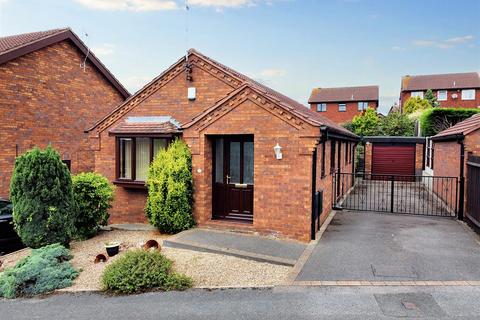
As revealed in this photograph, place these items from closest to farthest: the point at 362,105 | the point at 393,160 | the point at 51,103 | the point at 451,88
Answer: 1. the point at 51,103
2. the point at 393,160
3. the point at 451,88
4. the point at 362,105

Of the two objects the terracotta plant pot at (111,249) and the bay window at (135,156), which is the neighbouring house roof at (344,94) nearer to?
the bay window at (135,156)

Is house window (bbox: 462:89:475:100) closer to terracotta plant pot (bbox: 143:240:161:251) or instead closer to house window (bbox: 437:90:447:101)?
house window (bbox: 437:90:447:101)

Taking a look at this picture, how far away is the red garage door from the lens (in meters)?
23.5

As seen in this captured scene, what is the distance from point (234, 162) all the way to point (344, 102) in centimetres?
4271

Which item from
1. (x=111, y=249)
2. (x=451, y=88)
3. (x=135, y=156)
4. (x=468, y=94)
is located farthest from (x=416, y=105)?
(x=111, y=249)

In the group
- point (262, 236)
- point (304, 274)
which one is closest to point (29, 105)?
point (262, 236)

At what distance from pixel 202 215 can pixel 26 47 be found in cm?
952

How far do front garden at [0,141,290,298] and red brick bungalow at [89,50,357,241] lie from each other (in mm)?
817

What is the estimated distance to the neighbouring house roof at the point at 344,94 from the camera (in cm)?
4907

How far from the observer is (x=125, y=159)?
11.8 metres

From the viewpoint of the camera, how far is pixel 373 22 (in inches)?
634

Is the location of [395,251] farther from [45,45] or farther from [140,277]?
[45,45]

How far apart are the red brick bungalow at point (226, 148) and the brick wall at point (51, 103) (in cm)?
340

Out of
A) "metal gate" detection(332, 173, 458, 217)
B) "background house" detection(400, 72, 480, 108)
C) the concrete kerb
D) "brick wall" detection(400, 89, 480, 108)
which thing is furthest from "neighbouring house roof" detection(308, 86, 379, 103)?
the concrete kerb
